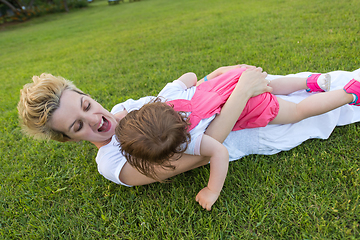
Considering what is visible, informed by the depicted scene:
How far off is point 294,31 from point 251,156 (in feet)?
14.0

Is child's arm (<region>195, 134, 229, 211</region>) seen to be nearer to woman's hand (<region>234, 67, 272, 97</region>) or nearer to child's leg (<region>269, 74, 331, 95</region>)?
woman's hand (<region>234, 67, 272, 97</region>)

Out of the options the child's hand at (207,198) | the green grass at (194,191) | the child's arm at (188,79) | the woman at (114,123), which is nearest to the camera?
the green grass at (194,191)

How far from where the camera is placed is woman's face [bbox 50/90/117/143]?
188 centimetres

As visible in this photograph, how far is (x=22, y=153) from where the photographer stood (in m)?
2.94

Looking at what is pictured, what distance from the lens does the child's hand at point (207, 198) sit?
5.75 feet

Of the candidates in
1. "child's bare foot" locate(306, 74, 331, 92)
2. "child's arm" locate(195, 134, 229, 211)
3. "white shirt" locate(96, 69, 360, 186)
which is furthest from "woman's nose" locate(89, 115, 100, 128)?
"child's bare foot" locate(306, 74, 331, 92)

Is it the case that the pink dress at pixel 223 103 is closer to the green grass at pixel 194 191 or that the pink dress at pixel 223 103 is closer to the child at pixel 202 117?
the child at pixel 202 117

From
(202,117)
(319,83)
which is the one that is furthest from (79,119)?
(319,83)

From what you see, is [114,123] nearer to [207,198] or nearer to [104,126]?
[104,126]

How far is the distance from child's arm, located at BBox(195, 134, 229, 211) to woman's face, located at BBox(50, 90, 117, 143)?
97 centimetres

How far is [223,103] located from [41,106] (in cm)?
164

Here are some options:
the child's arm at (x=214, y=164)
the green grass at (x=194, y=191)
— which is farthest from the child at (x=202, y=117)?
the green grass at (x=194, y=191)

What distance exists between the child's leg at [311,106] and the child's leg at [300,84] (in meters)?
0.31

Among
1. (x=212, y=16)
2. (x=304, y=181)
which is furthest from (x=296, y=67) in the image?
(x=212, y=16)
